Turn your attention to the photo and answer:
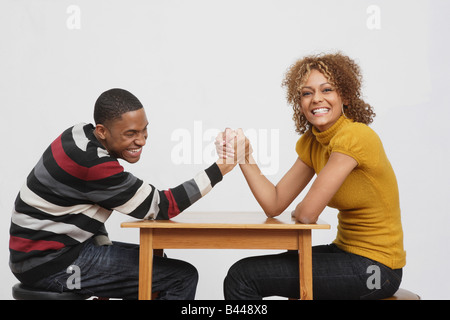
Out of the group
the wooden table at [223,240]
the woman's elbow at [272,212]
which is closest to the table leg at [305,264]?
the wooden table at [223,240]

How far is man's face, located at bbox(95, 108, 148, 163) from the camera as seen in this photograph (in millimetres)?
2129

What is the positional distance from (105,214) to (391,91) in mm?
2734

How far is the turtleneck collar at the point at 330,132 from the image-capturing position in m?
2.21

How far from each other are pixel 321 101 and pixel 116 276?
1.21 meters

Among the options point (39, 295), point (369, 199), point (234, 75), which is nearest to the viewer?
point (39, 295)

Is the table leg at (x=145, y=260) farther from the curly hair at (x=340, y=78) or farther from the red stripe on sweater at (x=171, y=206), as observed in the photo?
the curly hair at (x=340, y=78)

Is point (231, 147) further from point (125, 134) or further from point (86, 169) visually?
point (86, 169)

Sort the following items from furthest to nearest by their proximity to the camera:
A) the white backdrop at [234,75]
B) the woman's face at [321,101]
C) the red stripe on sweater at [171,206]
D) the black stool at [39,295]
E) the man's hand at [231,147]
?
1. the white backdrop at [234,75]
2. the man's hand at [231,147]
3. the woman's face at [321,101]
4. the red stripe on sweater at [171,206]
5. the black stool at [39,295]

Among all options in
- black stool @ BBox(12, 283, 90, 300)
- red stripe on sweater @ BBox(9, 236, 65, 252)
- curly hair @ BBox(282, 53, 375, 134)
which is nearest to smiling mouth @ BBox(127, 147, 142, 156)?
red stripe on sweater @ BBox(9, 236, 65, 252)

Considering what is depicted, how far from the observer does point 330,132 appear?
222 cm

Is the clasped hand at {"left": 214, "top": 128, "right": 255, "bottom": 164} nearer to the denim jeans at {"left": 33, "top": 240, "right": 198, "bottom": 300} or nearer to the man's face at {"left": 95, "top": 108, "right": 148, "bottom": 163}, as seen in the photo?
the man's face at {"left": 95, "top": 108, "right": 148, "bottom": 163}

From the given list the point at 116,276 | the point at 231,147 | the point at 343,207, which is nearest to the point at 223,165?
the point at 231,147

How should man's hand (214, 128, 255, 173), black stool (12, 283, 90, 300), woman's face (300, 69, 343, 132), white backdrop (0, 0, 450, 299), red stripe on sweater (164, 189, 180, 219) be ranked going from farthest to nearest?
white backdrop (0, 0, 450, 299) < man's hand (214, 128, 255, 173) < woman's face (300, 69, 343, 132) < red stripe on sweater (164, 189, 180, 219) < black stool (12, 283, 90, 300)
